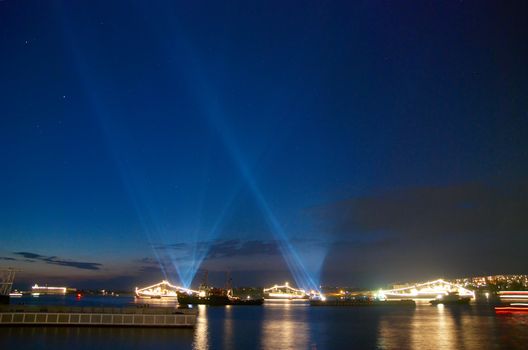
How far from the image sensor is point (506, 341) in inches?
1666

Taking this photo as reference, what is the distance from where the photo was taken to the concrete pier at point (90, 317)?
4391 centimetres

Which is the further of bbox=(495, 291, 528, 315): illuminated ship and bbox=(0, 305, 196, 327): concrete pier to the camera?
bbox=(495, 291, 528, 315): illuminated ship

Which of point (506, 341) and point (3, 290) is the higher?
point (3, 290)

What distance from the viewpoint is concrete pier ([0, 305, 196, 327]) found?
1729 inches

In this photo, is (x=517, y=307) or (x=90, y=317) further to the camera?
(x=517, y=307)

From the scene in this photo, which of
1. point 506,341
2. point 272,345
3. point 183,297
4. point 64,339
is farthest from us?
point 183,297

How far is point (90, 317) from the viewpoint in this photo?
149 feet

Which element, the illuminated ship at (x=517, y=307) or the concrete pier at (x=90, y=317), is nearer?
the concrete pier at (x=90, y=317)

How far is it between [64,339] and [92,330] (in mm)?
6374

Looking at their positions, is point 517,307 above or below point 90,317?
below

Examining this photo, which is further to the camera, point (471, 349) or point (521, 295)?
point (521, 295)

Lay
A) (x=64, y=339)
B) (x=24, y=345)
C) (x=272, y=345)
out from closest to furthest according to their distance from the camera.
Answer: (x=24, y=345) → (x=64, y=339) → (x=272, y=345)

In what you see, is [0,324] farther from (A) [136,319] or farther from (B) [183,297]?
(B) [183,297]

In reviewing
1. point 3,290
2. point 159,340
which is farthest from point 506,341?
point 3,290
